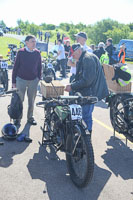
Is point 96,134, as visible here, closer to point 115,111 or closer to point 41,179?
point 115,111

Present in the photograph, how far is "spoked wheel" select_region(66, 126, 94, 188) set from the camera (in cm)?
395

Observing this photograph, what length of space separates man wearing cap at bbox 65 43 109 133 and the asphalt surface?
37.2 inches

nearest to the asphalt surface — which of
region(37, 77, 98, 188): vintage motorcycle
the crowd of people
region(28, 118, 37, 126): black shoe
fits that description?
region(37, 77, 98, 188): vintage motorcycle

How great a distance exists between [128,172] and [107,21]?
141 feet

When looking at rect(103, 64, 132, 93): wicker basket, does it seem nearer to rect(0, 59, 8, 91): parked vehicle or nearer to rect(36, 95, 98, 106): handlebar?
rect(36, 95, 98, 106): handlebar

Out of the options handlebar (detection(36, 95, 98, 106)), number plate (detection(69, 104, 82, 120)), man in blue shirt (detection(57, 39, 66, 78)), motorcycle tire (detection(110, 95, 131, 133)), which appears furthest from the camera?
man in blue shirt (detection(57, 39, 66, 78))

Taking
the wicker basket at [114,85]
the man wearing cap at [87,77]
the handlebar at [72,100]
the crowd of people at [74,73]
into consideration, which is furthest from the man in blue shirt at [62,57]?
the handlebar at [72,100]

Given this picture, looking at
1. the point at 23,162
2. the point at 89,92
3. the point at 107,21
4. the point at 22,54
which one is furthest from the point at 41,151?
the point at 107,21

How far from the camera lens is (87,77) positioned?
5.16 meters

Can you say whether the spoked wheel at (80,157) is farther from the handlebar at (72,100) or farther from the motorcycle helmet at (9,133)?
the motorcycle helmet at (9,133)

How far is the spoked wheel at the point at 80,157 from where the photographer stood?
13.0 feet

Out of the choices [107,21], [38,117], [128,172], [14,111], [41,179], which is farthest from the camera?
[107,21]

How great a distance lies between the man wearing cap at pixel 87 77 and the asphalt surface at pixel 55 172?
3.10 feet

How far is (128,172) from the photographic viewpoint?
481 cm
